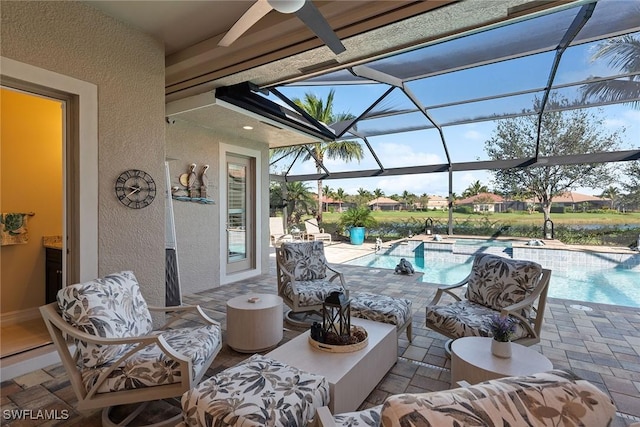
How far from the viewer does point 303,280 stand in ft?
13.3

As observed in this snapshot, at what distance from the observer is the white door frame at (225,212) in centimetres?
549

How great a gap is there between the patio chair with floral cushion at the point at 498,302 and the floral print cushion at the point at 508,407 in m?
1.72

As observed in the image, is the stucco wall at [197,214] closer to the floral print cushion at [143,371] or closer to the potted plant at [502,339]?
the floral print cushion at [143,371]

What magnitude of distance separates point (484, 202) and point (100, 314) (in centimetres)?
1081

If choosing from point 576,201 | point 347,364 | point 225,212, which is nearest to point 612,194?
point 576,201

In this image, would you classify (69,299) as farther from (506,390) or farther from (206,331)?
(506,390)

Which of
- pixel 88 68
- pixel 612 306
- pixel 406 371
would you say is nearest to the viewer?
pixel 406 371

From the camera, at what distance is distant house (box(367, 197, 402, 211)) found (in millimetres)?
12938

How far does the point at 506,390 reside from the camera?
81 cm

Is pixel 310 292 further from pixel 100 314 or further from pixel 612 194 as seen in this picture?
pixel 612 194

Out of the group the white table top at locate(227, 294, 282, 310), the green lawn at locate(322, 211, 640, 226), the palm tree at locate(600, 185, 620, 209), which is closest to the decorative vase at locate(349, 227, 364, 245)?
the green lawn at locate(322, 211, 640, 226)

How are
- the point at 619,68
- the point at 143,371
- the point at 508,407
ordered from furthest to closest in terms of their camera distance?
1. the point at 619,68
2. the point at 143,371
3. the point at 508,407

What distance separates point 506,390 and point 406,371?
1.98 meters

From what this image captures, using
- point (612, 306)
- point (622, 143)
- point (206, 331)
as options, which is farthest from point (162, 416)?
point (622, 143)
